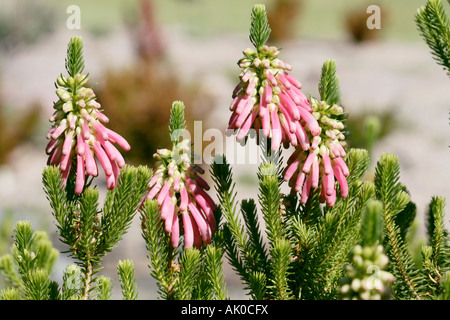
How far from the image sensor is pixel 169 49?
14.8 m

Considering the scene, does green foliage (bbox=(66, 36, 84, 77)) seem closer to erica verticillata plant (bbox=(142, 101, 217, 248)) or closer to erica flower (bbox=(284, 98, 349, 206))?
erica verticillata plant (bbox=(142, 101, 217, 248))

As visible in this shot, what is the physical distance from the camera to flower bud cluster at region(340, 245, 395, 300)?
150cm

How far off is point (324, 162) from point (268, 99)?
0.27 meters

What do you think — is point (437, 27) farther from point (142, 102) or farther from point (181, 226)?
point (142, 102)

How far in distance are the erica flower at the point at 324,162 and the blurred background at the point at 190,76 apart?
1237 mm

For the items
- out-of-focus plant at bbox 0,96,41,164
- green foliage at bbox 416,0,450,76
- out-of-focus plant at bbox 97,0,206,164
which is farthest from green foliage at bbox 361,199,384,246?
out-of-focus plant at bbox 0,96,41,164

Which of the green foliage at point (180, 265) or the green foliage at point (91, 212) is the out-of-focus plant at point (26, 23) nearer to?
the green foliage at point (91, 212)

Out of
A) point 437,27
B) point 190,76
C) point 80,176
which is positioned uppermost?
point 190,76

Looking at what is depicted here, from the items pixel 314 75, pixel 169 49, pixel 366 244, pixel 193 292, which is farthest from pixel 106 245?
pixel 169 49

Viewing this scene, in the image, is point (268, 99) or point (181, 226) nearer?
point (268, 99)

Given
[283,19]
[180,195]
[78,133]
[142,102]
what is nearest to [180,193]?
[180,195]

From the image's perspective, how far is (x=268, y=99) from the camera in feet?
5.95
